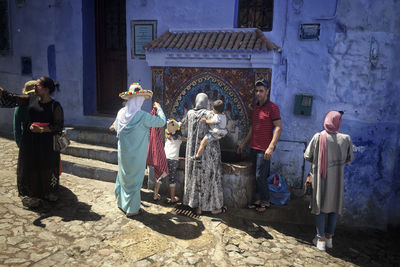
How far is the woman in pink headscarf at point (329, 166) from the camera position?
399cm

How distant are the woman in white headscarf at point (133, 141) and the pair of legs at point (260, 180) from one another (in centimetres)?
160

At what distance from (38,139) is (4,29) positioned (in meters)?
5.14

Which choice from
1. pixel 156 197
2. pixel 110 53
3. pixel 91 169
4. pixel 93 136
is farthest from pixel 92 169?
pixel 110 53

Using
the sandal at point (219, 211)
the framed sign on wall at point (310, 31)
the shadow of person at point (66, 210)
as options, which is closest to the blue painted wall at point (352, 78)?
the framed sign on wall at point (310, 31)

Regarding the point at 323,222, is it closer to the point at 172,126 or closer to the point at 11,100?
the point at 172,126

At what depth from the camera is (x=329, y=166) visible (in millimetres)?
4008

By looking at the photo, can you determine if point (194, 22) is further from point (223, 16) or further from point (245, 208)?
point (245, 208)

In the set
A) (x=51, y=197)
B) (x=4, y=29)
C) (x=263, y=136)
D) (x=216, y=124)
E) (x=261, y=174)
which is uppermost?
(x=4, y=29)

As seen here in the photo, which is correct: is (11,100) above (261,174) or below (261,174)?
above

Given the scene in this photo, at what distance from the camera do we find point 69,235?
3947 millimetres

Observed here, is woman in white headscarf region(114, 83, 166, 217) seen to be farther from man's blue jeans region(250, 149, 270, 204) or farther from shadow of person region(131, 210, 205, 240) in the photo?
man's blue jeans region(250, 149, 270, 204)

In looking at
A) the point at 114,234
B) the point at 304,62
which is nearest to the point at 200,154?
the point at 114,234

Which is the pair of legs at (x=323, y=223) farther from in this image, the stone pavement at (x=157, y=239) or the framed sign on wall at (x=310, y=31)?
the framed sign on wall at (x=310, y=31)

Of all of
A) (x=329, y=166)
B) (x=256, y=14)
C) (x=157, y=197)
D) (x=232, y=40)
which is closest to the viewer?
(x=329, y=166)
